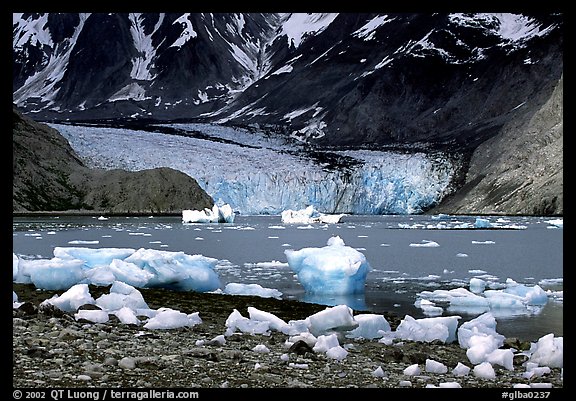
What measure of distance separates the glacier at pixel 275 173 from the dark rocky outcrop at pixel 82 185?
11.3ft

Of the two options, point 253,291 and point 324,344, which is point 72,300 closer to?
point 324,344

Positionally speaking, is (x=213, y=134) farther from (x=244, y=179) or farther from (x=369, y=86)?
(x=369, y=86)

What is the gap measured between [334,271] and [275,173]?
2169 inches

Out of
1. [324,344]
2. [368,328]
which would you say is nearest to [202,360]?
[324,344]

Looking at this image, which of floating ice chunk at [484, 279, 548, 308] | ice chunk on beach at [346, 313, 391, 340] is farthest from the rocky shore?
floating ice chunk at [484, 279, 548, 308]

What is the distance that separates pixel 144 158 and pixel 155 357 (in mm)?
66158

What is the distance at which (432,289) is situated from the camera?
14.0 meters

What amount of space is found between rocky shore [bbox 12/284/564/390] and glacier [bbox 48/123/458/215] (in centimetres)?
5713

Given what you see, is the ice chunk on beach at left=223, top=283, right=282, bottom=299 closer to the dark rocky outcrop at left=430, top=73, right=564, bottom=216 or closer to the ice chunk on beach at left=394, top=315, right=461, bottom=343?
the ice chunk on beach at left=394, top=315, right=461, bottom=343

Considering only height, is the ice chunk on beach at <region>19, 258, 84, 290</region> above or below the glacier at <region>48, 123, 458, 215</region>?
below

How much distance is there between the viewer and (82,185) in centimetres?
6181

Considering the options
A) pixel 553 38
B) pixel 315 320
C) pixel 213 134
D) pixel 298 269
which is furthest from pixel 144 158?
pixel 553 38

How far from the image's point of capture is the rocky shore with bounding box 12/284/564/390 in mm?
5484

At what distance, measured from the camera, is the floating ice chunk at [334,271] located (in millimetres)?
12992
